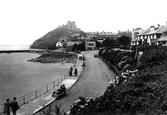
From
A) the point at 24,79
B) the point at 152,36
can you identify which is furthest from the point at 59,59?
the point at 24,79

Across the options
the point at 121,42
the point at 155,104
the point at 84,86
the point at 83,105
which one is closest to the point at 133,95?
the point at 155,104

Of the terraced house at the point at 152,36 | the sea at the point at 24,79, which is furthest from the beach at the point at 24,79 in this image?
the terraced house at the point at 152,36

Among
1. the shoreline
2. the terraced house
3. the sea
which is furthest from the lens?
the shoreline

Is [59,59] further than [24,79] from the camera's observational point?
Yes

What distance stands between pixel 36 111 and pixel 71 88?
7.49 m

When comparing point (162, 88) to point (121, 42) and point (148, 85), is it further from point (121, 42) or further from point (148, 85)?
point (121, 42)

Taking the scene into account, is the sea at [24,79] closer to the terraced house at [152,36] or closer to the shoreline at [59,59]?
the shoreline at [59,59]

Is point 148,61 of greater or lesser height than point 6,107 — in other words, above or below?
above

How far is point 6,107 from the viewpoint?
12305 mm

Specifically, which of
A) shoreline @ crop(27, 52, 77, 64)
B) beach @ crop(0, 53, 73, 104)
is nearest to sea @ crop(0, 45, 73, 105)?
beach @ crop(0, 53, 73, 104)

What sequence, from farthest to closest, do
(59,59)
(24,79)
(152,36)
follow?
(59,59)
(152,36)
(24,79)

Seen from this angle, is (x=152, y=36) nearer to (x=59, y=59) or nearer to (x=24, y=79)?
(x=24, y=79)

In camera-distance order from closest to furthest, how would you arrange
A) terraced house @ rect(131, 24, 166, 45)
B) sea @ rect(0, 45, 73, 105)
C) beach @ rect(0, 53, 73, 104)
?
sea @ rect(0, 45, 73, 105)
beach @ rect(0, 53, 73, 104)
terraced house @ rect(131, 24, 166, 45)

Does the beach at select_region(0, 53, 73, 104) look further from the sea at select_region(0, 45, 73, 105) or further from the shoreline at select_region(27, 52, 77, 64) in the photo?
the shoreline at select_region(27, 52, 77, 64)
